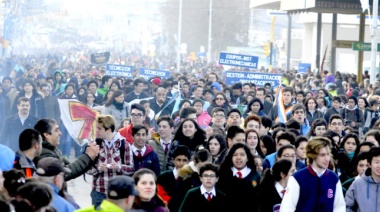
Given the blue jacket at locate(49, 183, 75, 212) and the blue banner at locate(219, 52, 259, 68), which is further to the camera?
the blue banner at locate(219, 52, 259, 68)

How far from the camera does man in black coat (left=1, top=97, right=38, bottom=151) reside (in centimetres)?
1841

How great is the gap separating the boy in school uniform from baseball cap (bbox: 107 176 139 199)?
105 inches

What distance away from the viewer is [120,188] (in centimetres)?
793

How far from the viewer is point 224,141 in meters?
13.2

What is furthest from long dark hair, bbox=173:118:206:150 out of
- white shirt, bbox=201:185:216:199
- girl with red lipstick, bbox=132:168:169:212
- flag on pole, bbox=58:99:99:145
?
girl with red lipstick, bbox=132:168:169:212

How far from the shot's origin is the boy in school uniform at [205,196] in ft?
35.0

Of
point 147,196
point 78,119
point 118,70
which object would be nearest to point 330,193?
point 147,196

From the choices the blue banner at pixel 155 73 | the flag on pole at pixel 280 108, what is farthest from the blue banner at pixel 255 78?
the blue banner at pixel 155 73

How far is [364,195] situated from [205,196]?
4.69 ft

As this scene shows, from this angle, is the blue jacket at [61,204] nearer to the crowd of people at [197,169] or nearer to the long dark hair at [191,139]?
A: the crowd of people at [197,169]

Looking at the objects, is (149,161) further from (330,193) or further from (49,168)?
(49,168)

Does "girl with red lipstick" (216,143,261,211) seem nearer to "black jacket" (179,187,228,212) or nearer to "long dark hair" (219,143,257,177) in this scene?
"long dark hair" (219,143,257,177)

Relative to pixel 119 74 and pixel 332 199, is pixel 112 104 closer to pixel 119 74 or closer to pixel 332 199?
pixel 332 199

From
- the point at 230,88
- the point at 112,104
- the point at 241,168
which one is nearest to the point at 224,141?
the point at 241,168
